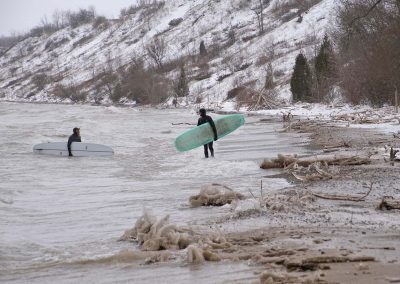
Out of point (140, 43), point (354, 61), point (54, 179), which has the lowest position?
point (54, 179)

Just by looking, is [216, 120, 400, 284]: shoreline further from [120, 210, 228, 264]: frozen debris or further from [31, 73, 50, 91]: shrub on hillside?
[31, 73, 50, 91]: shrub on hillside

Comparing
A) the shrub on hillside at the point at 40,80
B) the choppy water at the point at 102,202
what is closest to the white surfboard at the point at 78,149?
the choppy water at the point at 102,202

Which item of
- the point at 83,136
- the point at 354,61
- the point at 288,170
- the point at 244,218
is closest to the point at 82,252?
the point at 244,218

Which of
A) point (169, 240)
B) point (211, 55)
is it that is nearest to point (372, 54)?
point (169, 240)

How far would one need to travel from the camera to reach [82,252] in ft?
18.6

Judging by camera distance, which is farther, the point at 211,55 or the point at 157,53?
the point at 157,53

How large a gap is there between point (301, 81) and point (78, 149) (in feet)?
108

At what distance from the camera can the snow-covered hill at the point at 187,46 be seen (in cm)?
7515

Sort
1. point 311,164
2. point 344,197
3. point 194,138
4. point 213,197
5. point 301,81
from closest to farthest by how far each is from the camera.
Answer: point 344,197 < point 213,197 < point 311,164 < point 194,138 < point 301,81

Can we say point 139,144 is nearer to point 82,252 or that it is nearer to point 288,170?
point 288,170

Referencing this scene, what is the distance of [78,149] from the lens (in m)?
16.9

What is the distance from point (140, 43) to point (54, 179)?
386ft

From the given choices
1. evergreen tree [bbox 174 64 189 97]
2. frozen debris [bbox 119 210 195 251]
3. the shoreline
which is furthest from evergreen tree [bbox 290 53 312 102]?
frozen debris [bbox 119 210 195 251]

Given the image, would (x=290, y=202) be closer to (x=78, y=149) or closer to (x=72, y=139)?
(x=78, y=149)
